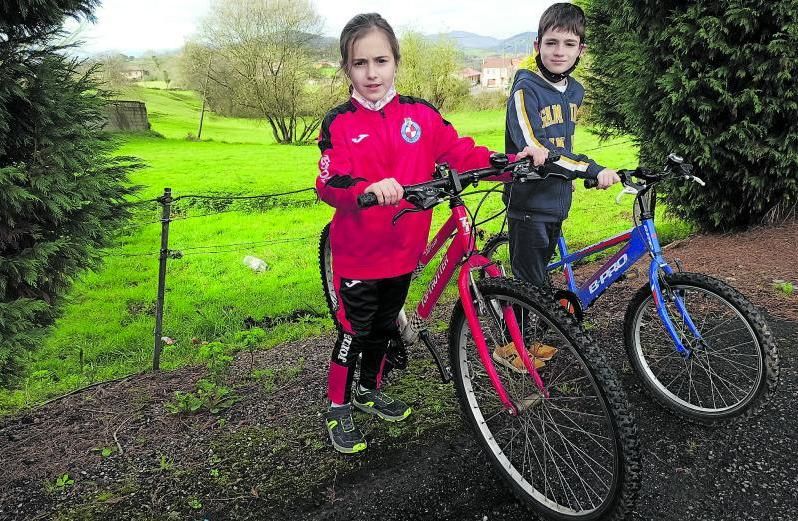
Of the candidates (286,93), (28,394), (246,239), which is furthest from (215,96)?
(28,394)

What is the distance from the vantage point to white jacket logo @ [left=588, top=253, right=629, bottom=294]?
325cm

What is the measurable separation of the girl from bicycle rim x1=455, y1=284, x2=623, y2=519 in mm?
545

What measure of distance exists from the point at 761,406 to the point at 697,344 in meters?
0.45

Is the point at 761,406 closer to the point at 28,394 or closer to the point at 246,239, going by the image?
the point at 28,394

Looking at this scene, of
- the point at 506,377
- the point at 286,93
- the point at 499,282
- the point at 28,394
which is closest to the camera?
the point at 499,282

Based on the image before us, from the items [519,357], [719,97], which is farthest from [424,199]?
[719,97]

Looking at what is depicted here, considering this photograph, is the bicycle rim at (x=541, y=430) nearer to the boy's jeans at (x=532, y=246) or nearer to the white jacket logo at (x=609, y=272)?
the white jacket logo at (x=609, y=272)

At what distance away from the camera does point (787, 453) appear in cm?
275

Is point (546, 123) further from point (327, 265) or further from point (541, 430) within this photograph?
point (327, 265)

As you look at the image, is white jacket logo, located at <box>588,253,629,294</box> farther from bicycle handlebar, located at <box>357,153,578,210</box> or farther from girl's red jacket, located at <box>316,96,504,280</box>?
girl's red jacket, located at <box>316,96,504,280</box>

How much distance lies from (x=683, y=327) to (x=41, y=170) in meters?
3.86

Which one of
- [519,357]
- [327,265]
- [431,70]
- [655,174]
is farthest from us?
[431,70]

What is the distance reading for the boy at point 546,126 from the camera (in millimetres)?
3213

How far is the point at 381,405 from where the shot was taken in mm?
3412
